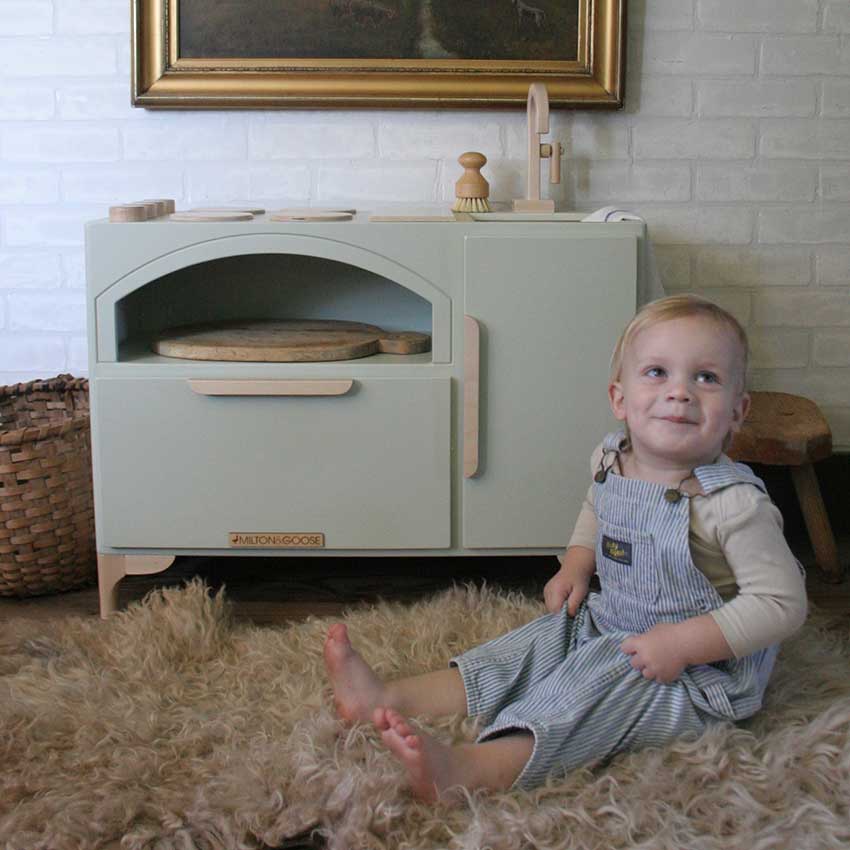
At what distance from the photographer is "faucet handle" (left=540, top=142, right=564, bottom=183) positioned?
210 cm

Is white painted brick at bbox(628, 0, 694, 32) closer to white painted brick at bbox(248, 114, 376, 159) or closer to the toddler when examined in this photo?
white painted brick at bbox(248, 114, 376, 159)

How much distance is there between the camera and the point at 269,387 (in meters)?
1.75

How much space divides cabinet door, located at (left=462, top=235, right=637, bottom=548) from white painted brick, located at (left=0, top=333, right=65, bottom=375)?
3.08ft

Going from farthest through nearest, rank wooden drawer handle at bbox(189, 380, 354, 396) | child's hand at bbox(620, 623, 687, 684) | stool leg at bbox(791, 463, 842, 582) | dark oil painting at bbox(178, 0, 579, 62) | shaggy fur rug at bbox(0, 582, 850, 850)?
dark oil painting at bbox(178, 0, 579, 62)
stool leg at bbox(791, 463, 842, 582)
wooden drawer handle at bbox(189, 380, 354, 396)
child's hand at bbox(620, 623, 687, 684)
shaggy fur rug at bbox(0, 582, 850, 850)

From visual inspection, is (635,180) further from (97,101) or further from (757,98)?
(97,101)

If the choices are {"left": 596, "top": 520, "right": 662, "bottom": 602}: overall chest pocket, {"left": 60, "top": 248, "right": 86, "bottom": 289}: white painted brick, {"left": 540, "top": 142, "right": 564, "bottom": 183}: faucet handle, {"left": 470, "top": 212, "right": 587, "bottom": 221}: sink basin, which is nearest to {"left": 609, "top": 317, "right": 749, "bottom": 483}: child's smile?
{"left": 596, "top": 520, "right": 662, "bottom": 602}: overall chest pocket

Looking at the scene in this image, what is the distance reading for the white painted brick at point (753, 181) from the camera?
7.31ft

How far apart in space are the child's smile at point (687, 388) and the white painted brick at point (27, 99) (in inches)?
55.0

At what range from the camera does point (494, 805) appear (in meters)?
1.18

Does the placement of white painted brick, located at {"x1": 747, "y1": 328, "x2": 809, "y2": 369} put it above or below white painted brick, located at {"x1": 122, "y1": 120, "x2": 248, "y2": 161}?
below

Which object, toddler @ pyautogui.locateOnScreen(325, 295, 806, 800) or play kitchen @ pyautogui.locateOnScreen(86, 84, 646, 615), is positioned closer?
toddler @ pyautogui.locateOnScreen(325, 295, 806, 800)

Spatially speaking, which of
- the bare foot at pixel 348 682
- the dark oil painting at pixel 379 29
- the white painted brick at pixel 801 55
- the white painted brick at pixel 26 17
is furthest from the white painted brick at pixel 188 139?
the bare foot at pixel 348 682

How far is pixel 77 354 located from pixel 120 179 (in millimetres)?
345

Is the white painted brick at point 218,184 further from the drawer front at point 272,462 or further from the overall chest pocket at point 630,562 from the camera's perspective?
the overall chest pocket at point 630,562
